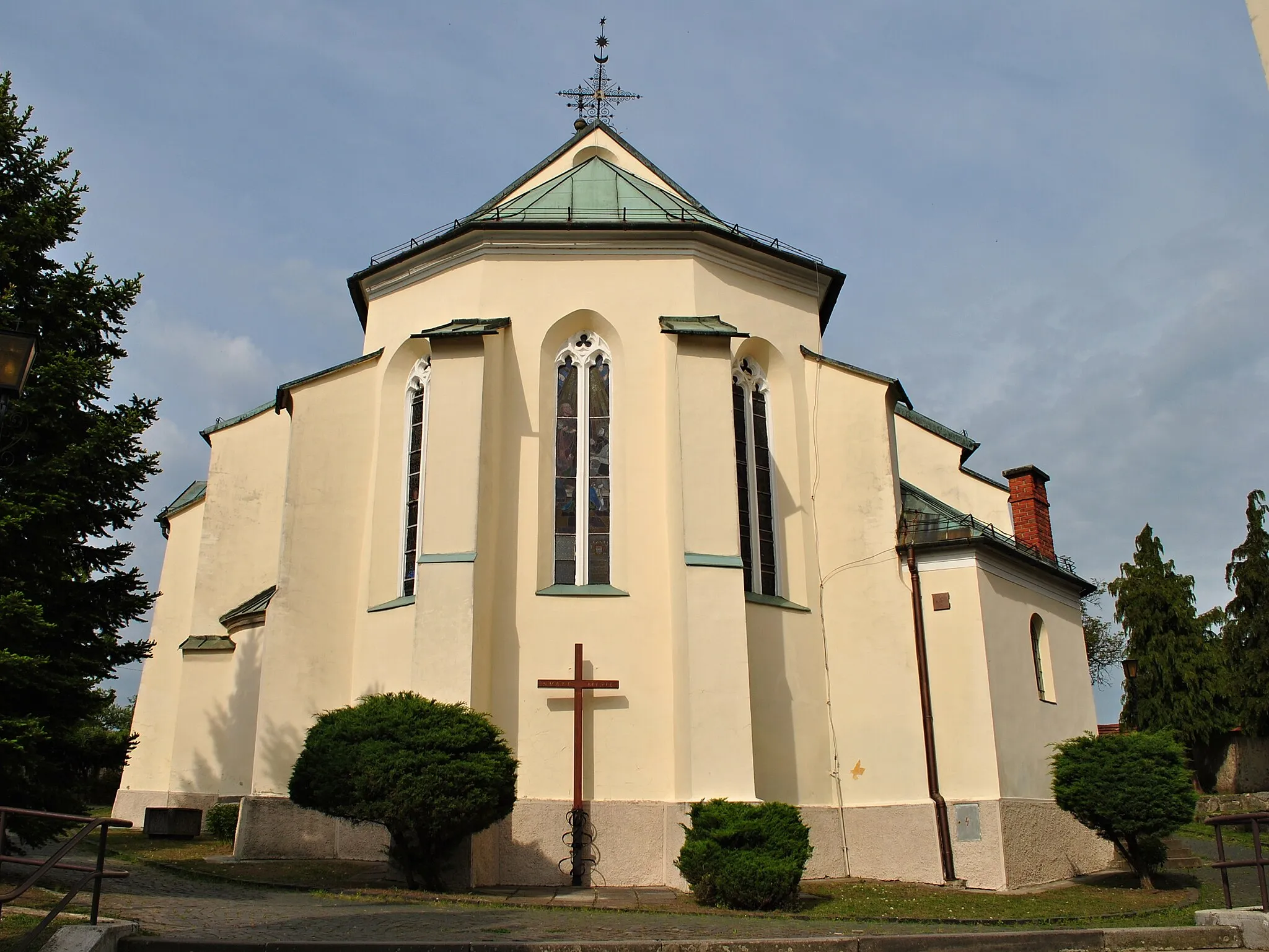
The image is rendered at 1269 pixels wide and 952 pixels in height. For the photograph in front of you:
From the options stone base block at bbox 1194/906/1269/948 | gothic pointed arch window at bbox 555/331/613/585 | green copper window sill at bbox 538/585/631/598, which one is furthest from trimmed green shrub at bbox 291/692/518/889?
stone base block at bbox 1194/906/1269/948

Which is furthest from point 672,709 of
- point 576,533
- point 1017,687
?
point 1017,687

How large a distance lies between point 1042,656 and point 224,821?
14.5 meters

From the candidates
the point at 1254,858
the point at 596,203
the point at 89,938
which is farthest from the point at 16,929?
the point at 596,203

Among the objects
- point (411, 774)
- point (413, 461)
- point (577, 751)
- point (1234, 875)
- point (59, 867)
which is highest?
point (413, 461)

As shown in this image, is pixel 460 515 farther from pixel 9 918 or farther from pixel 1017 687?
pixel 1017 687

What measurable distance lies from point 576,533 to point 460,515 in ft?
6.34

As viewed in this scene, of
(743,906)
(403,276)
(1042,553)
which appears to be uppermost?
(403,276)

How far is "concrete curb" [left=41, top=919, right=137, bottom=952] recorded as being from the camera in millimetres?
6926

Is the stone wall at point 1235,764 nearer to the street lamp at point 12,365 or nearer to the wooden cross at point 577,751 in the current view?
the wooden cross at point 577,751

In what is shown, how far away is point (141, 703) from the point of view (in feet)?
73.4

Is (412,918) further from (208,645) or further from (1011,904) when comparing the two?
(208,645)

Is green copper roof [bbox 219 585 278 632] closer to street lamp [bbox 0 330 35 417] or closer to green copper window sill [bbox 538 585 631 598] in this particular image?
green copper window sill [bbox 538 585 631 598]

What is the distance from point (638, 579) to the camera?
15797mm

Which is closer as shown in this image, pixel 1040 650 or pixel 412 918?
pixel 412 918
